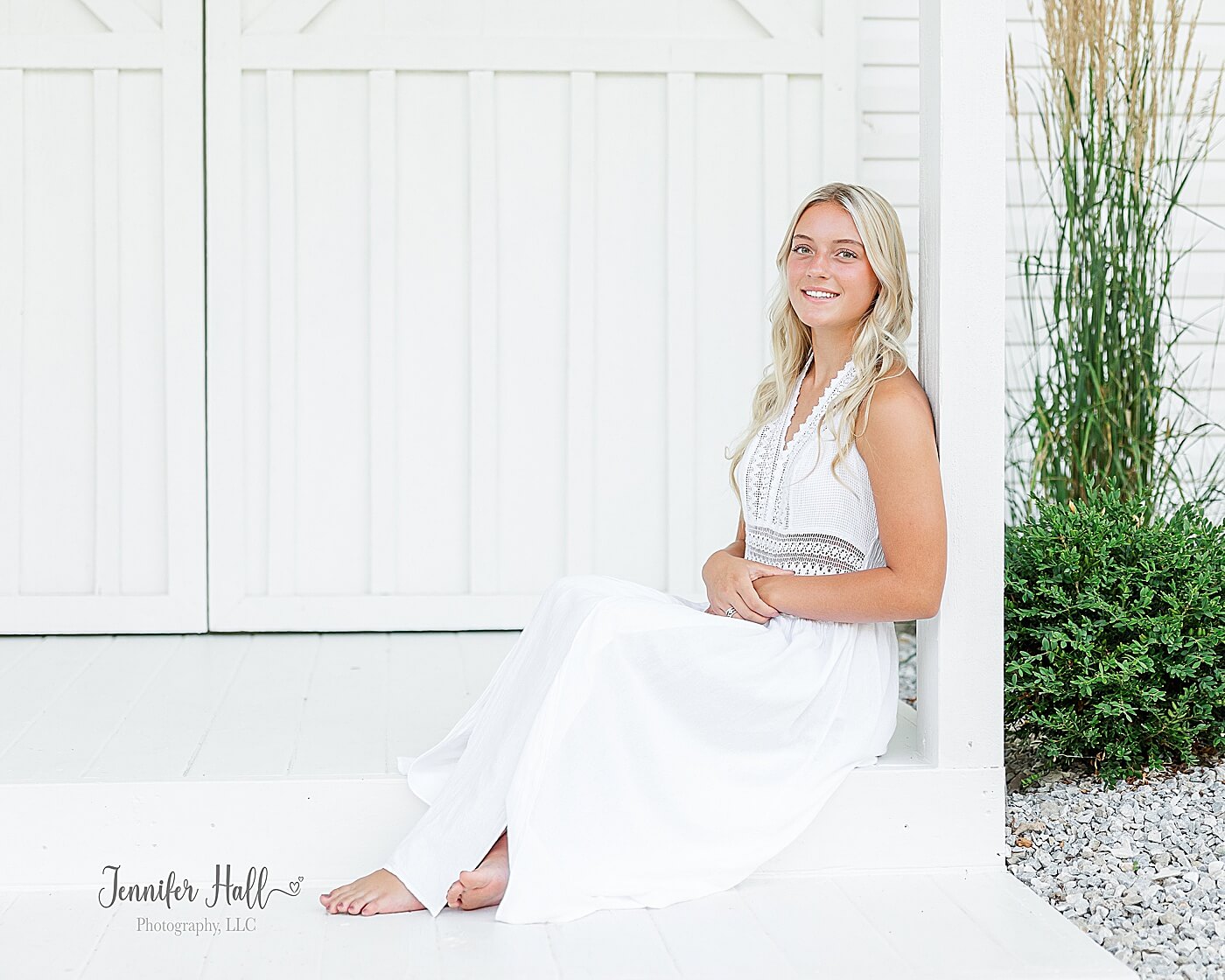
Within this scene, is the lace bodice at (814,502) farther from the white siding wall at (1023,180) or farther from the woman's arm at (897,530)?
the white siding wall at (1023,180)

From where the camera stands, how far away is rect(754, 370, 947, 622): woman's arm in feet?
7.15

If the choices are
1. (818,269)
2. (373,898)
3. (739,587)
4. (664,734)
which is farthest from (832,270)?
(373,898)

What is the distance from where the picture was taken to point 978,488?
2340mm

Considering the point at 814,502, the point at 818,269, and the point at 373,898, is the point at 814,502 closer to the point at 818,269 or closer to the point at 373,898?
the point at 818,269

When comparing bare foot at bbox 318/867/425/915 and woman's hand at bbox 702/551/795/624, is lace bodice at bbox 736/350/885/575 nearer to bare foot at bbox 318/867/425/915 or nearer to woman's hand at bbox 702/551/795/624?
woman's hand at bbox 702/551/795/624

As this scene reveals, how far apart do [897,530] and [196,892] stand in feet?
4.19

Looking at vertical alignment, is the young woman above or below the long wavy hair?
below

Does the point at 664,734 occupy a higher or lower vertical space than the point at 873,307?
lower

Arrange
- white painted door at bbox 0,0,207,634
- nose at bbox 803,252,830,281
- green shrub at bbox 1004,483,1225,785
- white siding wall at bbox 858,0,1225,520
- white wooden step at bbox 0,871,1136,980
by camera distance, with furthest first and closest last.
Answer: white siding wall at bbox 858,0,1225,520 < white painted door at bbox 0,0,207,634 < green shrub at bbox 1004,483,1225,785 < nose at bbox 803,252,830,281 < white wooden step at bbox 0,871,1136,980

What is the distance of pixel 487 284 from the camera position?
3.82m

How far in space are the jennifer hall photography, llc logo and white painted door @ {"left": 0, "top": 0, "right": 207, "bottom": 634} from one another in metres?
1.62

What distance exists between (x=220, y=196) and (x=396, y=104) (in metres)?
0.54

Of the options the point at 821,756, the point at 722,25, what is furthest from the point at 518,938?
the point at 722,25

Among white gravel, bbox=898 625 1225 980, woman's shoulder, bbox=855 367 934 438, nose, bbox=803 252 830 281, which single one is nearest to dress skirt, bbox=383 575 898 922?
woman's shoulder, bbox=855 367 934 438
